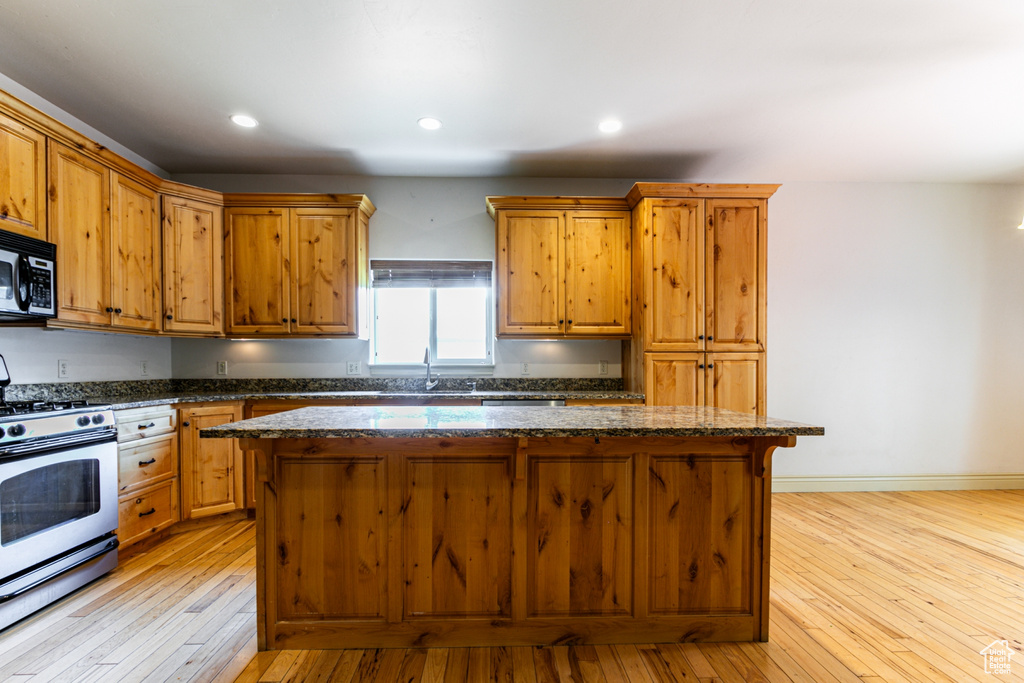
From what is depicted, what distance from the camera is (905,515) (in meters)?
3.51

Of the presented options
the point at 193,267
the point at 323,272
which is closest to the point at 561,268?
the point at 323,272

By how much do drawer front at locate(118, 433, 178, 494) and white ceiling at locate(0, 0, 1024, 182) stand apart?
211cm

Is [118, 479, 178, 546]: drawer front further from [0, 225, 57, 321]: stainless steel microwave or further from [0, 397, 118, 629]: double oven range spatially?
[0, 225, 57, 321]: stainless steel microwave

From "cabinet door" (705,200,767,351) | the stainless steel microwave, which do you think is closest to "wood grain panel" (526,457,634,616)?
"cabinet door" (705,200,767,351)

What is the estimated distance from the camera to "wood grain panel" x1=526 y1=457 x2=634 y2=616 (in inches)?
74.4

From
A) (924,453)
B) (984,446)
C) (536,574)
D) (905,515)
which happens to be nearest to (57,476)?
(536,574)

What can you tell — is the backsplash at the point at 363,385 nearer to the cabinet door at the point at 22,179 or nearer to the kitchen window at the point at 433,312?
the kitchen window at the point at 433,312

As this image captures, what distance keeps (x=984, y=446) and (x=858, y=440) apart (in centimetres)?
118

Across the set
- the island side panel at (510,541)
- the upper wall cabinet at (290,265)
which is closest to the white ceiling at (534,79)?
the upper wall cabinet at (290,265)

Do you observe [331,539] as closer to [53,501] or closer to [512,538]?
[512,538]

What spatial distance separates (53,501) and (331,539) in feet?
5.08

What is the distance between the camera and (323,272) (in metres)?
3.68

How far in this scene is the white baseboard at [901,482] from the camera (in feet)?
13.7

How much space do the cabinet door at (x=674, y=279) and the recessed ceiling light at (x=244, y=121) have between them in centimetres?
282
